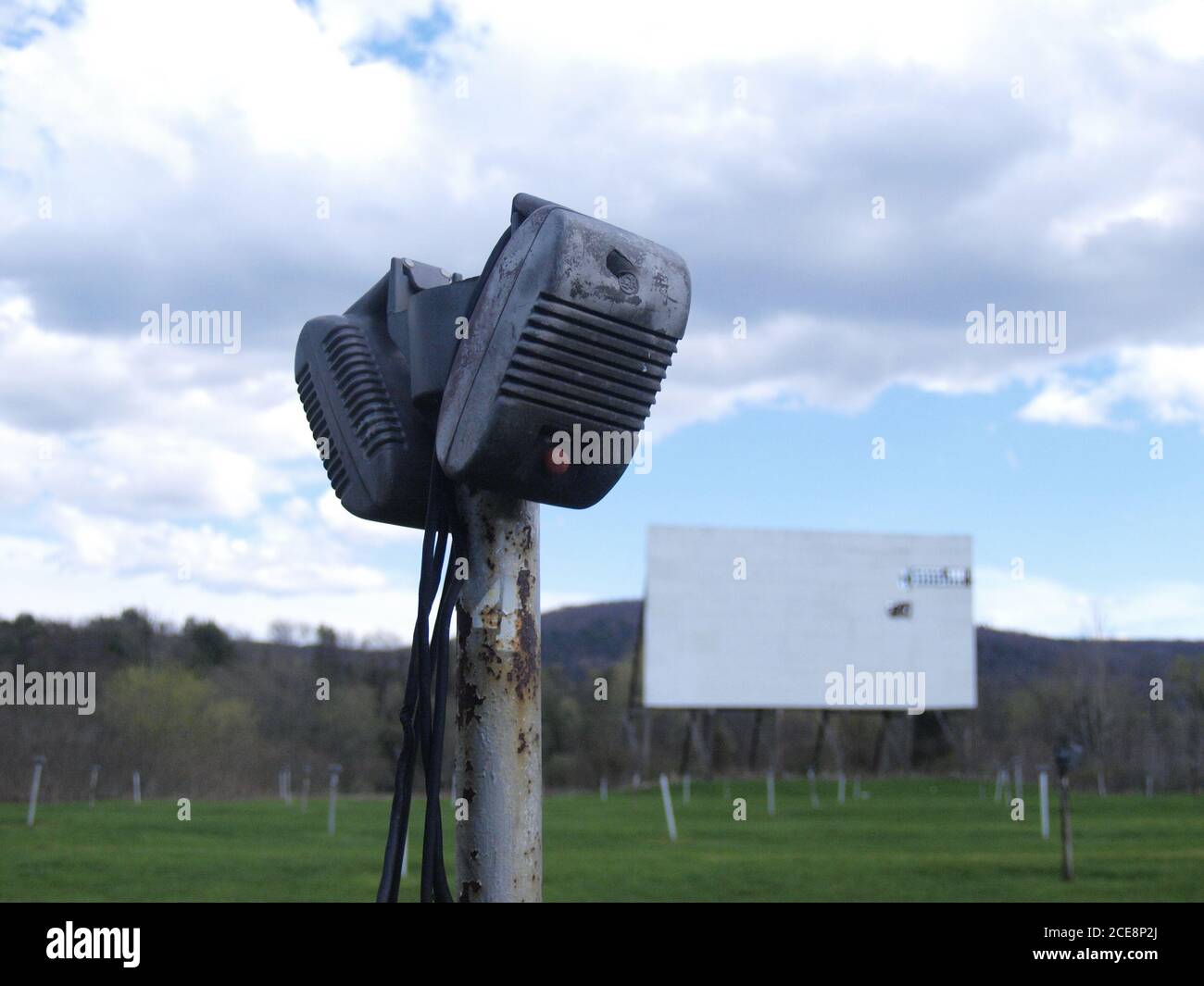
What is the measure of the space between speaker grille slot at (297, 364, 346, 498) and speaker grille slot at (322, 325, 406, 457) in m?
0.06

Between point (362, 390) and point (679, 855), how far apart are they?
16022 millimetres

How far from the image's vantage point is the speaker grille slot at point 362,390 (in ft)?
5.95

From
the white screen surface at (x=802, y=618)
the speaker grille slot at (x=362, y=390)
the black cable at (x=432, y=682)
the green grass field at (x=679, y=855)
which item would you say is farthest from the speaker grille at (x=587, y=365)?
the white screen surface at (x=802, y=618)

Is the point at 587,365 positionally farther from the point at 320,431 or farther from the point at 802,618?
the point at 802,618

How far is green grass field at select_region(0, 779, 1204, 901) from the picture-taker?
13055 millimetres

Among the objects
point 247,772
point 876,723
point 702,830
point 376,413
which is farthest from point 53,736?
point 376,413

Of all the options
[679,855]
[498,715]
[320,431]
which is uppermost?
[320,431]

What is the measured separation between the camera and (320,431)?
1.95 metres

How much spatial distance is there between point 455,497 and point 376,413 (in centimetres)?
19

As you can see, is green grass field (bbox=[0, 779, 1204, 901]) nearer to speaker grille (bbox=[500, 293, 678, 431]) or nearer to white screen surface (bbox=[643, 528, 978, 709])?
white screen surface (bbox=[643, 528, 978, 709])

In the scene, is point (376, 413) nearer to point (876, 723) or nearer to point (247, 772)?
point (247, 772)

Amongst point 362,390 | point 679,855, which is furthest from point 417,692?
point 679,855

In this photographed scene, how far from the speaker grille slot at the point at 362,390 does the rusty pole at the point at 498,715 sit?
19cm

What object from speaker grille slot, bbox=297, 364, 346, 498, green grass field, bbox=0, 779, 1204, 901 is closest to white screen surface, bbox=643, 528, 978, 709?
green grass field, bbox=0, 779, 1204, 901
